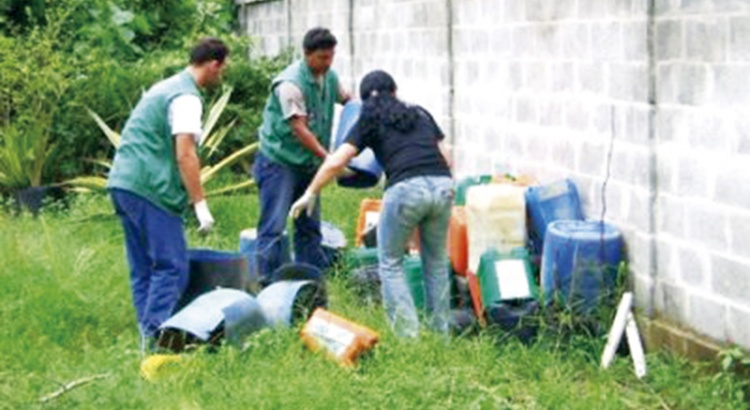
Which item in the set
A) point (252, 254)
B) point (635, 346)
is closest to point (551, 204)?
point (635, 346)

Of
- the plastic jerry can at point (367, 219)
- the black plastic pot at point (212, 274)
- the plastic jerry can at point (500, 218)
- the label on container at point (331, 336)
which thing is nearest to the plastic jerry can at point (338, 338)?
the label on container at point (331, 336)

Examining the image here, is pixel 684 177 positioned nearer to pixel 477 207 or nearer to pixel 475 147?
pixel 477 207

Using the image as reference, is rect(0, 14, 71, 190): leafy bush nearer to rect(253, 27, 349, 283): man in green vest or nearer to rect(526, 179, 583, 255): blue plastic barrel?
rect(253, 27, 349, 283): man in green vest

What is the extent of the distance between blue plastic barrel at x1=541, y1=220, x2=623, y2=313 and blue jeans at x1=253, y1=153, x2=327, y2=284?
222 centimetres

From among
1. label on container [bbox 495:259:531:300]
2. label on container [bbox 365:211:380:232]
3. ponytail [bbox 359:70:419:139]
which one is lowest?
label on container [bbox 495:259:531:300]

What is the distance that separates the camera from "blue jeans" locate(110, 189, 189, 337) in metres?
7.61

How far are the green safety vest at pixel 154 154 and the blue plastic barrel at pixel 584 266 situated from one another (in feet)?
7.39

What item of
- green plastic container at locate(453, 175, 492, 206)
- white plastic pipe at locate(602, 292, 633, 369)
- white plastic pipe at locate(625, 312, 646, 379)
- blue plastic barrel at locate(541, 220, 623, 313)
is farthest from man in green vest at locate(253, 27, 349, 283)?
white plastic pipe at locate(625, 312, 646, 379)

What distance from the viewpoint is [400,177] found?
25.0ft

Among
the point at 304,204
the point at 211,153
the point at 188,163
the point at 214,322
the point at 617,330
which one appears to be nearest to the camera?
the point at 214,322

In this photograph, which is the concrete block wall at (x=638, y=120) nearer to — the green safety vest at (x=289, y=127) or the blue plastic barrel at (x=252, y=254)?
the green safety vest at (x=289, y=127)

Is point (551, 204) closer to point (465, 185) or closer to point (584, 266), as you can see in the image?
point (584, 266)

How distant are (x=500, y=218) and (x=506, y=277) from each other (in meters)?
0.54

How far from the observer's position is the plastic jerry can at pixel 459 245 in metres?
8.84
